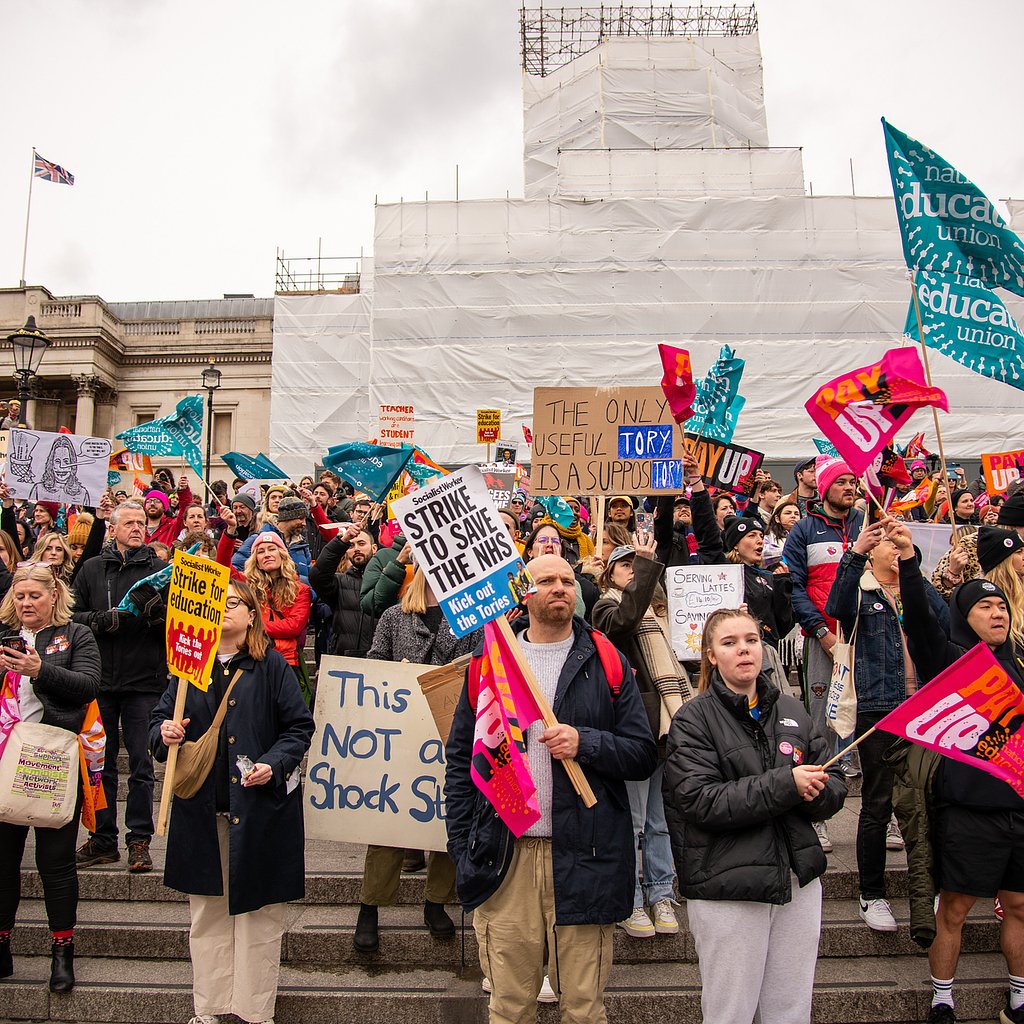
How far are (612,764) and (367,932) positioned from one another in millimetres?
2039

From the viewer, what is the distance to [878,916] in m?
4.63

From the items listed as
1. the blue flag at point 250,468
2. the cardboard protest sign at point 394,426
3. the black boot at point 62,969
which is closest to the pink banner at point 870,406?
the black boot at point 62,969

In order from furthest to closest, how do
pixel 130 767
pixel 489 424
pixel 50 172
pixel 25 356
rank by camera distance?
pixel 50 172 < pixel 489 424 < pixel 25 356 < pixel 130 767

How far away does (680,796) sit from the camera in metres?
3.27

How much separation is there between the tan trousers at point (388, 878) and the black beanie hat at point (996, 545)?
317 cm

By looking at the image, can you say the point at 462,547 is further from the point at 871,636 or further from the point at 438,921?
the point at 871,636

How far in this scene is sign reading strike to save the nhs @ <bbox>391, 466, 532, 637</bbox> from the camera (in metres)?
3.76

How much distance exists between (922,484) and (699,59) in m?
24.1

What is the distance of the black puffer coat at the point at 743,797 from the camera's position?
10.3 ft

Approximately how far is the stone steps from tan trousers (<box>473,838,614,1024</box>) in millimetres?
994

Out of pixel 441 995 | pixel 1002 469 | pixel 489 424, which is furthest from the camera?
pixel 489 424

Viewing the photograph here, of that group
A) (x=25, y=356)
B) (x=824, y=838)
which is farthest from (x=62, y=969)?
(x=25, y=356)

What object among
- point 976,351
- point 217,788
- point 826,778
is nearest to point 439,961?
point 217,788

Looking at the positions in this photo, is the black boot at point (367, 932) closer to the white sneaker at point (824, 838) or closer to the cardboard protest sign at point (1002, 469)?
the white sneaker at point (824, 838)
